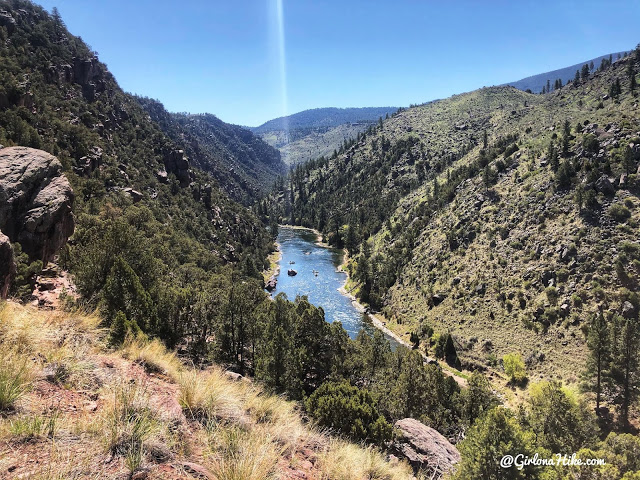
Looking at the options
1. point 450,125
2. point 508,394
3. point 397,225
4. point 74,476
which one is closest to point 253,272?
point 397,225

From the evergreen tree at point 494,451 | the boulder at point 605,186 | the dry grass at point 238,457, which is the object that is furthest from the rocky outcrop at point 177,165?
the dry grass at point 238,457

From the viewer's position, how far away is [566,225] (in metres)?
64.8

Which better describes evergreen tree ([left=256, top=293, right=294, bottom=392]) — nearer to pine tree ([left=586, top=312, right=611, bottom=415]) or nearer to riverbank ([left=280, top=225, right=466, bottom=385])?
riverbank ([left=280, top=225, right=466, bottom=385])

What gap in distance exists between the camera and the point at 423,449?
1770cm

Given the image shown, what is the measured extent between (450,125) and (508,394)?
174467mm

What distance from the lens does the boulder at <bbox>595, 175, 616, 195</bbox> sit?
201 ft

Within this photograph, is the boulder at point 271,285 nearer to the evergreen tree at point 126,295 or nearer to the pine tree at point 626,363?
the evergreen tree at point 126,295

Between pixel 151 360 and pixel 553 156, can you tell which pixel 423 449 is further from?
pixel 553 156

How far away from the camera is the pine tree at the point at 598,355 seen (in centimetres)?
4125

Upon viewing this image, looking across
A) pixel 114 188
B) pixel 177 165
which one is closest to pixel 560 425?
pixel 114 188

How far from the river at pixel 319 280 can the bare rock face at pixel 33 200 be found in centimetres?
5972

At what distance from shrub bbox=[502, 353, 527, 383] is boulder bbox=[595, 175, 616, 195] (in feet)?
110

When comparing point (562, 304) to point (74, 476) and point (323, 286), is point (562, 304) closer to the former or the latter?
point (323, 286)

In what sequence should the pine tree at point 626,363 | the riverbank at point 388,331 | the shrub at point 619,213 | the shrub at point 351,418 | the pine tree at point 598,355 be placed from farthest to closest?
the riverbank at point 388,331 < the shrub at point 619,213 < the pine tree at point 598,355 < the pine tree at point 626,363 < the shrub at point 351,418
